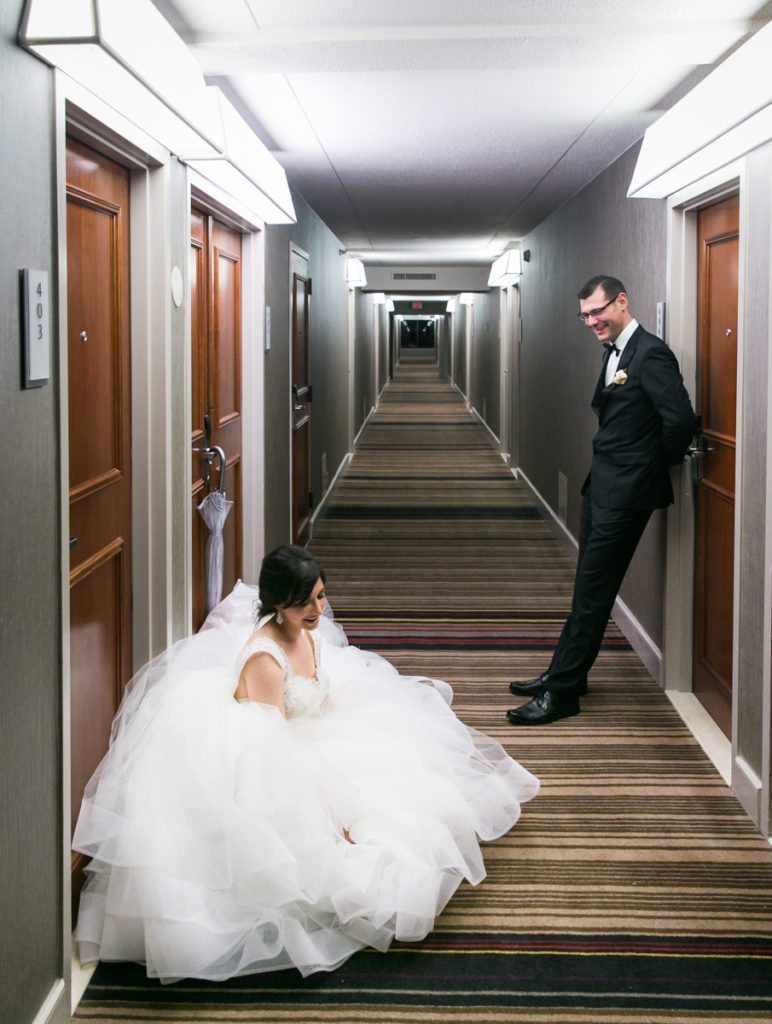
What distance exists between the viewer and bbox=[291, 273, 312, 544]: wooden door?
242 inches

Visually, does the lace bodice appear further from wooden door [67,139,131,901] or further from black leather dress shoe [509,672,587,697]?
black leather dress shoe [509,672,587,697]

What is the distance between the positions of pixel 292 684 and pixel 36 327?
1.11 m

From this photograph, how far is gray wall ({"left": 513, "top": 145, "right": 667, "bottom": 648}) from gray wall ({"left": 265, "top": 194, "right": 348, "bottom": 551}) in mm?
1558

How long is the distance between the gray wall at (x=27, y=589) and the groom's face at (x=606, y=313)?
2217 millimetres

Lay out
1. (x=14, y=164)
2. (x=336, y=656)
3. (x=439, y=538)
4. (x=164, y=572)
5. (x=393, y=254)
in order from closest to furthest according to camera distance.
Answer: (x=14, y=164) → (x=164, y=572) → (x=336, y=656) → (x=439, y=538) → (x=393, y=254)

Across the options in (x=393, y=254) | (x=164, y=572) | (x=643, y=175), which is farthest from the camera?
(x=393, y=254)

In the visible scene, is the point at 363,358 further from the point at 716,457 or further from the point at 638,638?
the point at 716,457

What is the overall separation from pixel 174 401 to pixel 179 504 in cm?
28

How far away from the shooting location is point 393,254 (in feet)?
36.0

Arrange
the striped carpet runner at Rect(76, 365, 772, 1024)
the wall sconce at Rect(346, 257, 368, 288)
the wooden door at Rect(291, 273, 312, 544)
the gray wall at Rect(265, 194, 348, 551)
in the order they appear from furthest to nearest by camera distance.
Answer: the wall sconce at Rect(346, 257, 368, 288) < the wooden door at Rect(291, 273, 312, 544) < the gray wall at Rect(265, 194, 348, 551) < the striped carpet runner at Rect(76, 365, 772, 1024)

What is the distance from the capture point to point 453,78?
3555mm

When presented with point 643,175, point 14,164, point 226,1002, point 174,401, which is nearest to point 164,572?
point 174,401

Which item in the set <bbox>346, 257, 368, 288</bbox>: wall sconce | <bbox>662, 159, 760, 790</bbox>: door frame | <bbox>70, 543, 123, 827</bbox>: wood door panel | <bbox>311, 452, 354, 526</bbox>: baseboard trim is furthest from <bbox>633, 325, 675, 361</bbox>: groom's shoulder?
<bbox>346, 257, 368, 288</bbox>: wall sconce

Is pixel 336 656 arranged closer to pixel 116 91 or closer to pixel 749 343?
pixel 749 343
